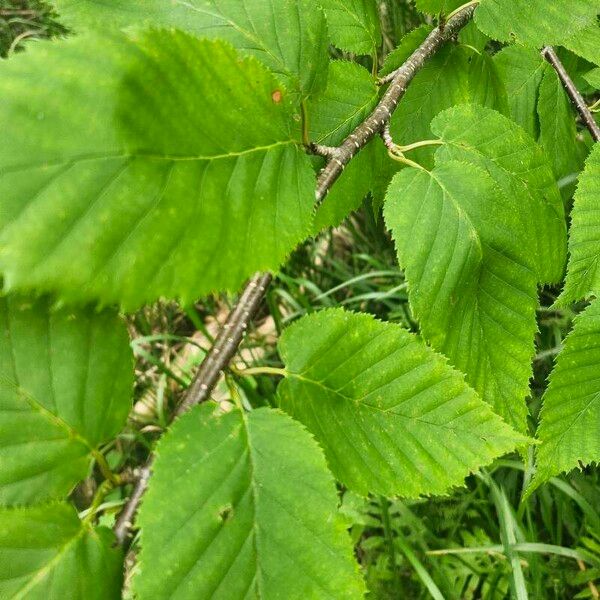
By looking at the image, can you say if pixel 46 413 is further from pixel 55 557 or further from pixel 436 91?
pixel 436 91

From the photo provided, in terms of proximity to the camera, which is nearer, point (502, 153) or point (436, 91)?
point (502, 153)

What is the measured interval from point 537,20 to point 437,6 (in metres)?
0.13

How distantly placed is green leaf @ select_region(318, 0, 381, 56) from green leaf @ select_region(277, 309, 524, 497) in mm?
399

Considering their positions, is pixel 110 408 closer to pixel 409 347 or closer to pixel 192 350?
pixel 409 347

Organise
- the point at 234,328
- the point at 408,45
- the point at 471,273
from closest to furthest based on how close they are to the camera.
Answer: the point at 234,328 < the point at 471,273 < the point at 408,45

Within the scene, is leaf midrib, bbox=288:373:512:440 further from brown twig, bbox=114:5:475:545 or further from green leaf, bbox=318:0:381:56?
green leaf, bbox=318:0:381:56

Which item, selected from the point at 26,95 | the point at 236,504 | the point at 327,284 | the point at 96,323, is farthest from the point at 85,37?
the point at 327,284

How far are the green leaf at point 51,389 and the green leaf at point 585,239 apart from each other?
533 mm

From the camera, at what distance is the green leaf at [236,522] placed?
417 mm

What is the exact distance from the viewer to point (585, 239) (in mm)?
723

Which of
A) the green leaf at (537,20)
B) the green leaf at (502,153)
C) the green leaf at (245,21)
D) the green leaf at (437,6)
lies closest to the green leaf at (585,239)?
the green leaf at (502,153)

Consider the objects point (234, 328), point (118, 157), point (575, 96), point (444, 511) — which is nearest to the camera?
point (118, 157)

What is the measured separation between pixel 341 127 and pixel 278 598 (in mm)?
522

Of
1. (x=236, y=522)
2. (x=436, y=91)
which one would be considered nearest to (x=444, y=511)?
(x=436, y=91)
